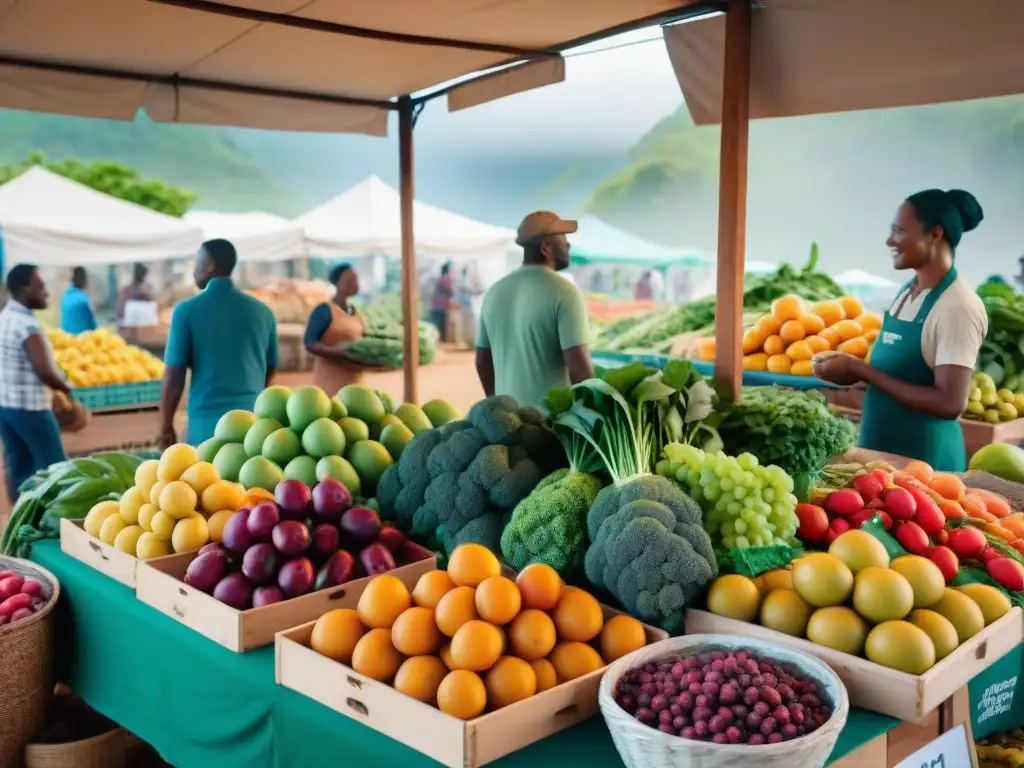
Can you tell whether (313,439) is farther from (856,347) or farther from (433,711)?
(856,347)

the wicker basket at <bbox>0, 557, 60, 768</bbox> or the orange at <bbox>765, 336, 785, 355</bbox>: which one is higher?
the orange at <bbox>765, 336, 785, 355</bbox>

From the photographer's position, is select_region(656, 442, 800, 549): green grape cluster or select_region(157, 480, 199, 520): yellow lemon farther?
select_region(157, 480, 199, 520): yellow lemon

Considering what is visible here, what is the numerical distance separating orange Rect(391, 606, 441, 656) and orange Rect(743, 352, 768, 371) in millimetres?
3753

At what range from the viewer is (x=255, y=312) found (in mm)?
4273

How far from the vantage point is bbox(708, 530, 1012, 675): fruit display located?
1.70m

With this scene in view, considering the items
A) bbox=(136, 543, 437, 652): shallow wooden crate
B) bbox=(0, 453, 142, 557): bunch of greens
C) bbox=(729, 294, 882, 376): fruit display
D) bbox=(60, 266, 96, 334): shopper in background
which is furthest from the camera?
bbox=(60, 266, 96, 334): shopper in background

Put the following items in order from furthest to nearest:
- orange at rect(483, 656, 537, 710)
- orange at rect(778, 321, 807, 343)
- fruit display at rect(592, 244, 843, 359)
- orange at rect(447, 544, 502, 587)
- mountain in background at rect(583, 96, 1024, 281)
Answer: mountain in background at rect(583, 96, 1024, 281), fruit display at rect(592, 244, 843, 359), orange at rect(778, 321, 807, 343), orange at rect(447, 544, 502, 587), orange at rect(483, 656, 537, 710)

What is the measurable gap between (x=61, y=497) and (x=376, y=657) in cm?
170

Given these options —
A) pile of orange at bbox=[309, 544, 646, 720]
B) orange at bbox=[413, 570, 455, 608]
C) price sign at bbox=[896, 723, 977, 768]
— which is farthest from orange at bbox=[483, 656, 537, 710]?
price sign at bbox=[896, 723, 977, 768]

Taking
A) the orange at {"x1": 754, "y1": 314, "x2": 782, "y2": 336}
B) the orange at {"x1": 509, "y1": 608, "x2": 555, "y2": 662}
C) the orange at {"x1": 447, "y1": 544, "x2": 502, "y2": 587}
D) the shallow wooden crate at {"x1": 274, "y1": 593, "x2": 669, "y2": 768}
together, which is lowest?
the shallow wooden crate at {"x1": 274, "y1": 593, "x2": 669, "y2": 768}

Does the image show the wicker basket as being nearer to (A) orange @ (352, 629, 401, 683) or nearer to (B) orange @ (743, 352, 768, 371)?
(A) orange @ (352, 629, 401, 683)

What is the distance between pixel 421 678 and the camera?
5.22ft

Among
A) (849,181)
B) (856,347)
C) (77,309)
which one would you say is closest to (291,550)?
(856,347)

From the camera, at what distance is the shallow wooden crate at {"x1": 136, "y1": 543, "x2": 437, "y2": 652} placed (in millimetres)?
1954
